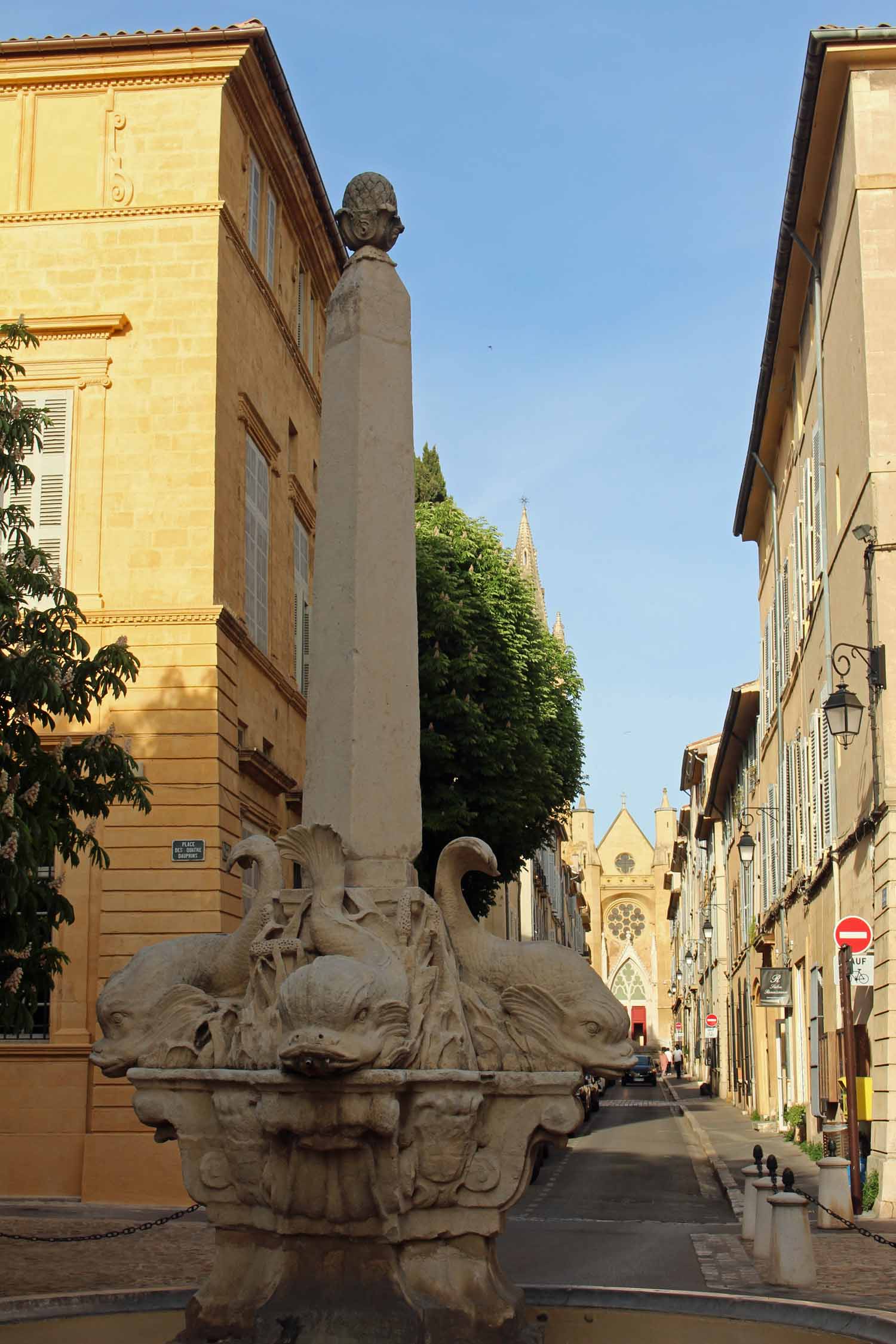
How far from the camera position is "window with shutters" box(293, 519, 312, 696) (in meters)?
24.2

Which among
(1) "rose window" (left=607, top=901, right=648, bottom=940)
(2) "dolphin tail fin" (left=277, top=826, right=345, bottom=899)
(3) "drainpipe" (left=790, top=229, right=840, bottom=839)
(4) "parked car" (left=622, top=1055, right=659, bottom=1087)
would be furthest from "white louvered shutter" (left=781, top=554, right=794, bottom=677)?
(1) "rose window" (left=607, top=901, right=648, bottom=940)

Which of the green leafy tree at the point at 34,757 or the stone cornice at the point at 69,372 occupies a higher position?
the stone cornice at the point at 69,372

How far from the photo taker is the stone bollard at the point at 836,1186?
15078 millimetres

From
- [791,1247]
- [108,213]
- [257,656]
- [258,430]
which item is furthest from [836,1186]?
[108,213]

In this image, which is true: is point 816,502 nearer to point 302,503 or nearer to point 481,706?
point 481,706

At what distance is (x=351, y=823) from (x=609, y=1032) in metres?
1.31

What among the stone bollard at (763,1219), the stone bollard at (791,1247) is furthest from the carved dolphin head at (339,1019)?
the stone bollard at (763,1219)

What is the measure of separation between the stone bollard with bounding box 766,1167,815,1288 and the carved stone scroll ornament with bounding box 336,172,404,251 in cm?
711

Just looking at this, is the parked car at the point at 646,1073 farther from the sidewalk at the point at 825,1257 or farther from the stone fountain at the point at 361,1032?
the stone fountain at the point at 361,1032

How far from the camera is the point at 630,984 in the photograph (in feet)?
399

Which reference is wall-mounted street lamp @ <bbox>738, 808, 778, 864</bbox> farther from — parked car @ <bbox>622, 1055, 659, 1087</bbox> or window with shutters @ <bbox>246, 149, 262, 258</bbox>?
parked car @ <bbox>622, 1055, 659, 1087</bbox>

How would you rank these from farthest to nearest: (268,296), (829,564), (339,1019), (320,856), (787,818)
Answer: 1. (787,818)
2. (268,296)
3. (829,564)
4. (320,856)
5. (339,1019)

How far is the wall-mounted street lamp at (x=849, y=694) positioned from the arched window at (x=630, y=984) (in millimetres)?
103201

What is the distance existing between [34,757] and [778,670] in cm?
2189
